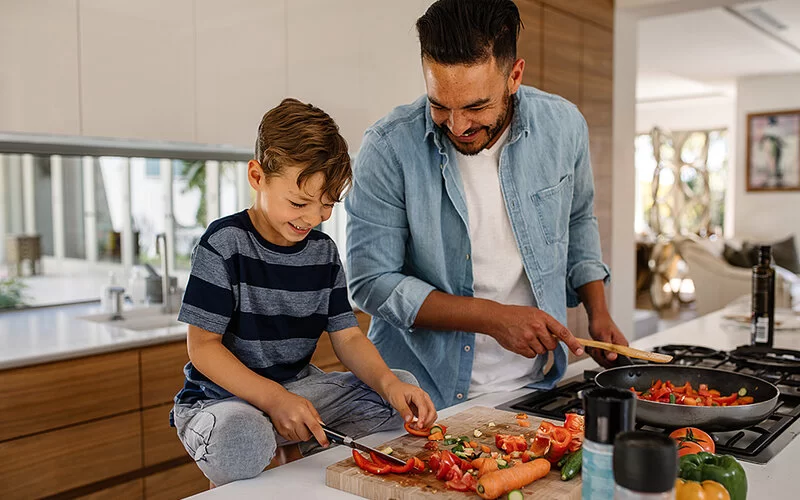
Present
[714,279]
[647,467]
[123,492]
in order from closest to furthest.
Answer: [647,467] → [123,492] → [714,279]

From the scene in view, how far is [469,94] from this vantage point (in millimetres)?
1493

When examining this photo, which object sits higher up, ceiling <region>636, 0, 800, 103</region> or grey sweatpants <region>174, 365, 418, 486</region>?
ceiling <region>636, 0, 800, 103</region>

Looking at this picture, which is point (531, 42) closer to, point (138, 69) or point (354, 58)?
point (354, 58)

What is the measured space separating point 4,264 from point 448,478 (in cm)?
278

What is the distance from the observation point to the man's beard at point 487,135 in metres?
1.67

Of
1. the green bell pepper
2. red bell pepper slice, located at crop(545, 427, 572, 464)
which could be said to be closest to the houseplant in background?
red bell pepper slice, located at crop(545, 427, 572, 464)

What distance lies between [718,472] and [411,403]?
21.4 inches

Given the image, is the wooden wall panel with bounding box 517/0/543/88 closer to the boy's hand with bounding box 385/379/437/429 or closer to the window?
the boy's hand with bounding box 385/379/437/429

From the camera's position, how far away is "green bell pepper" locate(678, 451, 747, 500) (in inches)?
37.9

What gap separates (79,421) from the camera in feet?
7.99

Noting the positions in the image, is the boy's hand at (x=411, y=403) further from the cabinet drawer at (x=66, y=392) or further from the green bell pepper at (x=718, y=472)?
the cabinet drawer at (x=66, y=392)

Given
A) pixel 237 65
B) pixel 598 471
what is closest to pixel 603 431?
pixel 598 471

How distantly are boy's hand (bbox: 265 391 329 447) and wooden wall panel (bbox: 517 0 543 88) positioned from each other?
297 centimetres

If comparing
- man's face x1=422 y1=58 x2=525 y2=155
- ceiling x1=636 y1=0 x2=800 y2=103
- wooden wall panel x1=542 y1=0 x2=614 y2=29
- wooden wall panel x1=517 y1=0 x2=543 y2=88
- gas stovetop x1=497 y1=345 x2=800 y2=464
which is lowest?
gas stovetop x1=497 y1=345 x2=800 y2=464
